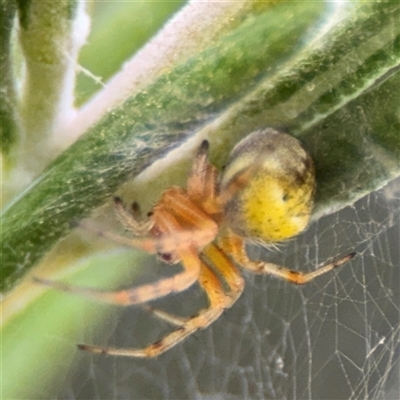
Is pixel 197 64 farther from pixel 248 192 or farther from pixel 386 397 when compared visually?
pixel 386 397

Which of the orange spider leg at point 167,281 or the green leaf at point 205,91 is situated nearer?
the green leaf at point 205,91

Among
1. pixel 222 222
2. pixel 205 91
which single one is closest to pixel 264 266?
pixel 222 222

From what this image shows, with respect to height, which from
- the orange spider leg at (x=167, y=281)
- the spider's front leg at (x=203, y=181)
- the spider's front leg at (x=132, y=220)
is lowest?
the orange spider leg at (x=167, y=281)

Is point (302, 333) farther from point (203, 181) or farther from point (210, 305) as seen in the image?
point (203, 181)

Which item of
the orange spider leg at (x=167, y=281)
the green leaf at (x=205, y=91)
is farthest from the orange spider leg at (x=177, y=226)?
the green leaf at (x=205, y=91)

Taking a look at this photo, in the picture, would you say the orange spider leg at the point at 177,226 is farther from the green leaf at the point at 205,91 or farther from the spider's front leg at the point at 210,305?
the green leaf at the point at 205,91

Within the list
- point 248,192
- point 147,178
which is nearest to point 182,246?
point 248,192

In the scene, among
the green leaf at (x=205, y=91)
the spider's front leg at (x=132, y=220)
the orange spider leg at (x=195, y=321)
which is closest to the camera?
the green leaf at (x=205, y=91)
